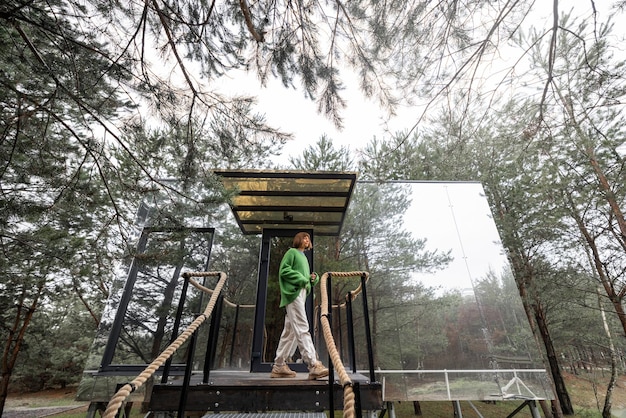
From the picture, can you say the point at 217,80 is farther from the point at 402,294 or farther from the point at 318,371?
the point at 402,294

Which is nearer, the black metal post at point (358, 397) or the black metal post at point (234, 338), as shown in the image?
the black metal post at point (358, 397)

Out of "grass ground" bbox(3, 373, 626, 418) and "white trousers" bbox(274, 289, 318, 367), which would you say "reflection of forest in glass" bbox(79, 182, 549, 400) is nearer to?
"white trousers" bbox(274, 289, 318, 367)

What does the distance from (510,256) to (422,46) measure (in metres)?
6.58

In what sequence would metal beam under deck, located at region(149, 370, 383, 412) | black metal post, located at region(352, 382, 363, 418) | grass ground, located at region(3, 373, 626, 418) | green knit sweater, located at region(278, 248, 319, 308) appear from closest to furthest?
black metal post, located at region(352, 382, 363, 418), metal beam under deck, located at region(149, 370, 383, 412), green knit sweater, located at region(278, 248, 319, 308), grass ground, located at region(3, 373, 626, 418)

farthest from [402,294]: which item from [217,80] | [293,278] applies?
[217,80]

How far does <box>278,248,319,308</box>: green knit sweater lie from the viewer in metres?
2.72

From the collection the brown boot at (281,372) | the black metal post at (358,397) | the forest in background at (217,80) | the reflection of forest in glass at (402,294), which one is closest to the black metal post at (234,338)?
the reflection of forest in glass at (402,294)

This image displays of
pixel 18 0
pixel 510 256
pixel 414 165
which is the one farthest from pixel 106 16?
pixel 510 256

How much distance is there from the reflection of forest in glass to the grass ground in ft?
10.9

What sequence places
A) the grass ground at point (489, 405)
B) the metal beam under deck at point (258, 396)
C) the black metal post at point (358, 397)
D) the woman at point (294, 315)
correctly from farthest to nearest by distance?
the grass ground at point (489, 405) < the woman at point (294, 315) < the metal beam under deck at point (258, 396) < the black metal post at point (358, 397)

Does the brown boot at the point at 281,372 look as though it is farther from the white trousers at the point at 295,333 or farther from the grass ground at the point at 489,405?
the grass ground at the point at 489,405

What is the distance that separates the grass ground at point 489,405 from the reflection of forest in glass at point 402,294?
3.33m

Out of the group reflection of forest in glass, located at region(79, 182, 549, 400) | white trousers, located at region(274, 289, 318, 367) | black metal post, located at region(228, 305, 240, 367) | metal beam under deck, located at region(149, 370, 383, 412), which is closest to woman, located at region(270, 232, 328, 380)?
white trousers, located at region(274, 289, 318, 367)

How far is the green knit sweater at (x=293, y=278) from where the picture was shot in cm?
272
